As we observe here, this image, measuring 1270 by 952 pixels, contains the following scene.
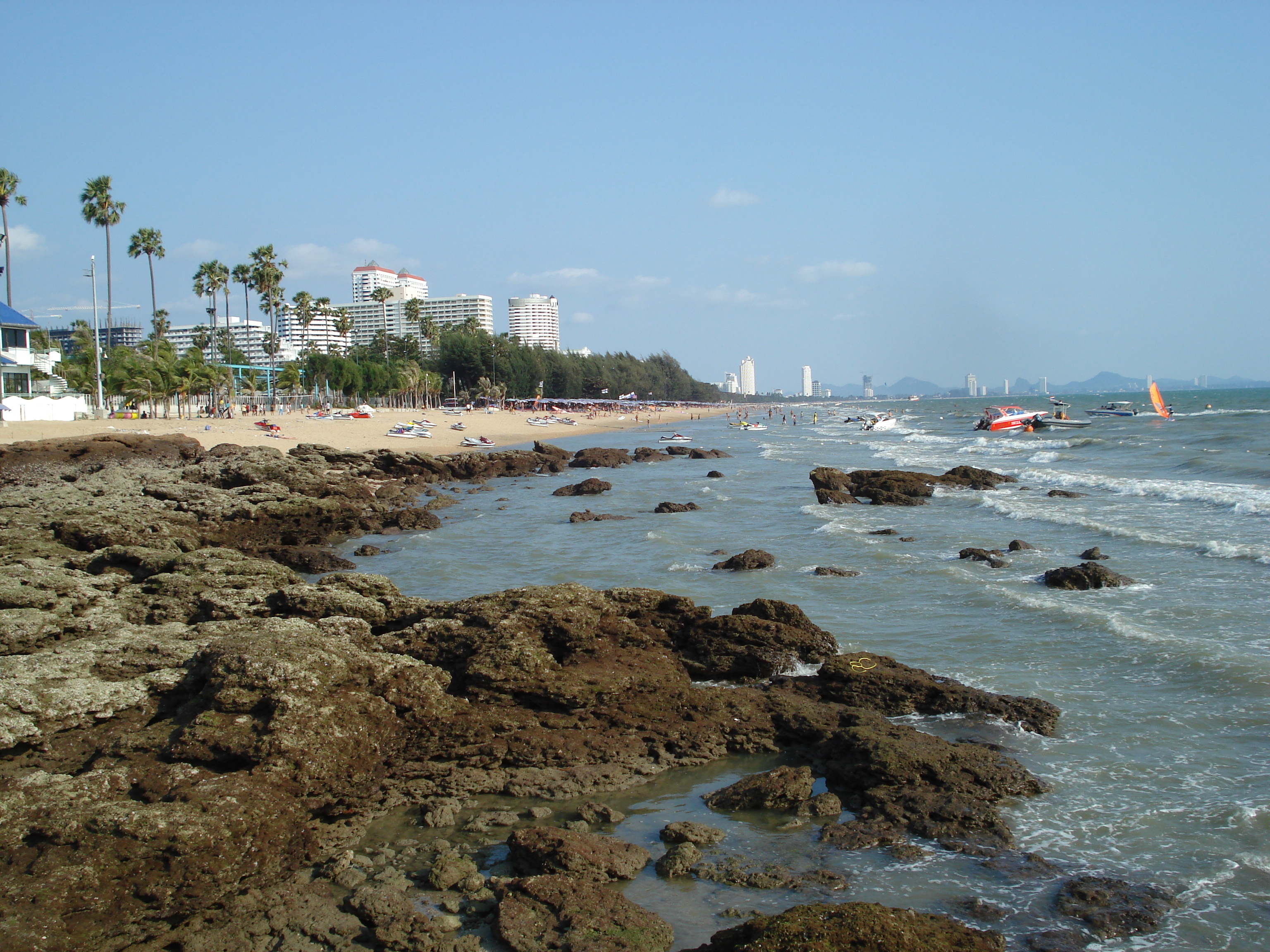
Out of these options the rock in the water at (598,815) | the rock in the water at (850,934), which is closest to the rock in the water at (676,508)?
the rock in the water at (598,815)

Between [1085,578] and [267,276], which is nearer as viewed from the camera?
[1085,578]

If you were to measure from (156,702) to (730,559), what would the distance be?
11.2m

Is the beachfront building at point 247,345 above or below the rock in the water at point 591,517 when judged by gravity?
above

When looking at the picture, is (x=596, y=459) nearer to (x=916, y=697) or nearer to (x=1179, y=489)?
(x=1179, y=489)

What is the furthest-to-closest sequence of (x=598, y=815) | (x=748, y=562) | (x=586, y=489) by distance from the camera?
(x=586, y=489), (x=748, y=562), (x=598, y=815)

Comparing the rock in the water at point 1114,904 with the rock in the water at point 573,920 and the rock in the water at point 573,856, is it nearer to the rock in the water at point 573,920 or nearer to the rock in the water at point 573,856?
the rock in the water at point 573,920

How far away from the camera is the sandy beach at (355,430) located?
135 ft

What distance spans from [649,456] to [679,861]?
44.7m

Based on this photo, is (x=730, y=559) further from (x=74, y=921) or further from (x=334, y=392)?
(x=334, y=392)

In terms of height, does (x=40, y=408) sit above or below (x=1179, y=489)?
above

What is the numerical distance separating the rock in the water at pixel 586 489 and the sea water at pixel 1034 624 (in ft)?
2.76

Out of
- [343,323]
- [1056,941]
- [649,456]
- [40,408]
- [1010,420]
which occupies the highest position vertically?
[343,323]

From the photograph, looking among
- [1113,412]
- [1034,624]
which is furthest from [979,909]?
[1113,412]

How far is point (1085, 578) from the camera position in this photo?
1413cm
